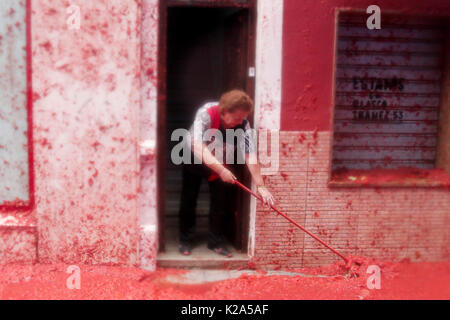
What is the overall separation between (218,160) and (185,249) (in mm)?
1060

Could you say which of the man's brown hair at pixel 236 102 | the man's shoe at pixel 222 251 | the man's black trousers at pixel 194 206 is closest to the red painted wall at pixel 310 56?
the man's brown hair at pixel 236 102

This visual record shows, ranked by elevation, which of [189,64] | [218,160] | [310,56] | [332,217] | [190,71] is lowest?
[332,217]

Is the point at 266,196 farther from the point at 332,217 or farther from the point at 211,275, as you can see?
the point at 211,275

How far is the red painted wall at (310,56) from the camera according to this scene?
200 inches

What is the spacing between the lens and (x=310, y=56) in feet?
16.8

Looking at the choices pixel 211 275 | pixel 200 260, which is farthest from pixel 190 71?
pixel 211 275

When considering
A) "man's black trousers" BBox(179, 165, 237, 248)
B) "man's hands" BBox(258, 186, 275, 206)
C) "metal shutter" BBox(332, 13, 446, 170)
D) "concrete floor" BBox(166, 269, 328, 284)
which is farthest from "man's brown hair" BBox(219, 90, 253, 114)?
"concrete floor" BBox(166, 269, 328, 284)

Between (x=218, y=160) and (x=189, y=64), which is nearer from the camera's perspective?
(x=218, y=160)

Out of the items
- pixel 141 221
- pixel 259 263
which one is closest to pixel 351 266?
pixel 259 263

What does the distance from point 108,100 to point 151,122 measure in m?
0.47

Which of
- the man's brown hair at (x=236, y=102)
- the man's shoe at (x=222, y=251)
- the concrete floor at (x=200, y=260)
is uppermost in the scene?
the man's brown hair at (x=236, y=102)

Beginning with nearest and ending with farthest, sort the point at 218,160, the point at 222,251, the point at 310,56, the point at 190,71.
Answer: the point at 310,56, the point at 218,160, the point at 222,251, the point at 190,71

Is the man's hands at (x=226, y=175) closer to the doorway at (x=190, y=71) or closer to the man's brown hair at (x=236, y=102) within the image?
the man's brown hair at (x=236, y=102)

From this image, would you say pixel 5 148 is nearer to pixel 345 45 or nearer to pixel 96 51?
pixel 96 51
